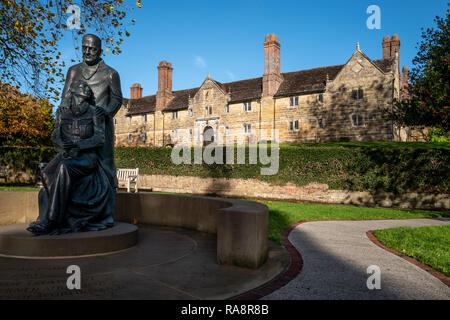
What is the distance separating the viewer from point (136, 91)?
5738 centimetres

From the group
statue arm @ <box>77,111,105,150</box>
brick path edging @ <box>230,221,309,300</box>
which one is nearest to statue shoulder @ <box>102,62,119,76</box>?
statue arm @ <box>77,111,105,150</box>

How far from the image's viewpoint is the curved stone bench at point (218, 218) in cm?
425

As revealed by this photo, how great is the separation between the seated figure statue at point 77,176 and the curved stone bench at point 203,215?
195 cm

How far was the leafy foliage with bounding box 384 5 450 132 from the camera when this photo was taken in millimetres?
13453

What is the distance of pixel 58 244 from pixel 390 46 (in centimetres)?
4225

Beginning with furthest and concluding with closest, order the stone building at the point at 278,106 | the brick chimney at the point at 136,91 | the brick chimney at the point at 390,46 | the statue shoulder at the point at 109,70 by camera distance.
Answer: the brick chimney at the point at 136,91, the brick chimney at the point at 390,46, the stone building at the point at 278,106, the statue shoulder at the point at 109,70

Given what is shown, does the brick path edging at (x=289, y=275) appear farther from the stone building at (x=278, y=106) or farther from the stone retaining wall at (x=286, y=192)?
the stone building at (x=278, y=106)

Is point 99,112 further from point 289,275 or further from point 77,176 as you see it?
point 289,275

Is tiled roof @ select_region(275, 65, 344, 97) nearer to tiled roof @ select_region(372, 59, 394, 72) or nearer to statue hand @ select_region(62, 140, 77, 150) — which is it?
tiled roof @ select_region(372, 59, 394, 72)

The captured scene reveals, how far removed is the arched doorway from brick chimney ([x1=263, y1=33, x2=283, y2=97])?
9385 mm

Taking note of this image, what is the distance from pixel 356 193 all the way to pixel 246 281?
15199 millimetres

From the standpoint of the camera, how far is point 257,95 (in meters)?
39.5

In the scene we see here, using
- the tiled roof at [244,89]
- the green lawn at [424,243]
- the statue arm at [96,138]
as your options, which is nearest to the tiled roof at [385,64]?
the tiled roof at [244,89]
